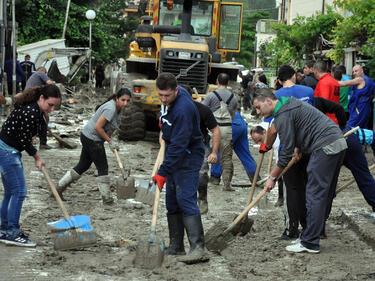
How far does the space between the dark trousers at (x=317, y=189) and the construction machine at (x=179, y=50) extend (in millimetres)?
8005

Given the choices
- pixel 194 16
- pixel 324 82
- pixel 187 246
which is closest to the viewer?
pixel 187 246

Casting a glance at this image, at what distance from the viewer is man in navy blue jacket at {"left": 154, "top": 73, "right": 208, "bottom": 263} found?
600cm

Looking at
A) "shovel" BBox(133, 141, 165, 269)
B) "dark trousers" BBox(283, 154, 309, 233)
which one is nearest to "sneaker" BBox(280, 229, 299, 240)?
"dark trousers" BBox(283, 154, 309, 233)

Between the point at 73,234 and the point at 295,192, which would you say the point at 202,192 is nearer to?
the point at 295,192

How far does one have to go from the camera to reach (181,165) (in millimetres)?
6207

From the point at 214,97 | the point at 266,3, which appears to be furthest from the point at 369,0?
the point at 266,3

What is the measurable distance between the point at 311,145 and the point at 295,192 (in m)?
0.81

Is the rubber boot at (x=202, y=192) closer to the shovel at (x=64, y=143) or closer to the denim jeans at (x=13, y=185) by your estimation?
the denim jeans at (x=13, y=185)

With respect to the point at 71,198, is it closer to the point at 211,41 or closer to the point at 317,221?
the point at 317,221

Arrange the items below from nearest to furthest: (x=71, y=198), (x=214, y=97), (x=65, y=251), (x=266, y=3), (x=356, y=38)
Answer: (x=65, y=251) → (x=71, y=198) → (x=214, y=97) → (x=356, y=38) → (x=266, y=3)

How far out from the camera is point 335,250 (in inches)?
275

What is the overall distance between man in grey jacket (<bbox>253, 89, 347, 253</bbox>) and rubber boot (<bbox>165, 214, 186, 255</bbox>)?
97 centimetres

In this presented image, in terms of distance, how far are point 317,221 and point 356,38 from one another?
14.0m

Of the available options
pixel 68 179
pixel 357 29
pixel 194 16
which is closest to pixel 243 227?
pixel 68 179
